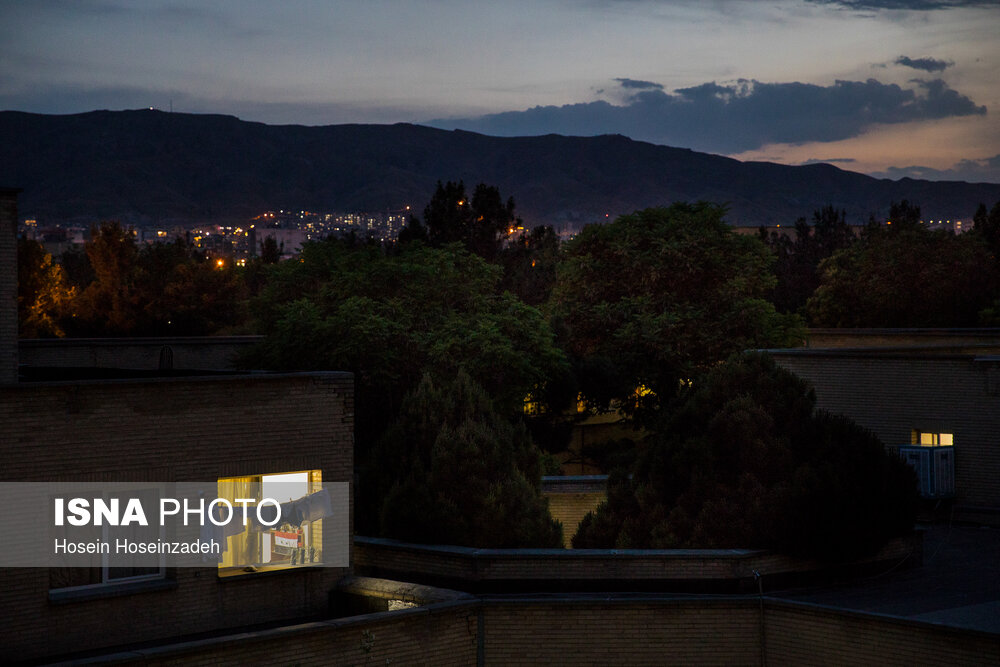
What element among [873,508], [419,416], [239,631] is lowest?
[239,631]

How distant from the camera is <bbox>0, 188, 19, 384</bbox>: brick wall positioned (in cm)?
1622

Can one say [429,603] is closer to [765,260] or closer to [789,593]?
[789,593]

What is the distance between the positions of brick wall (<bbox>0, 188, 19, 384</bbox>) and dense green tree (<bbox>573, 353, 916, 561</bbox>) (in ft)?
33.6

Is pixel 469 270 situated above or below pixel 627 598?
above

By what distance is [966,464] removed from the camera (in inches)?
982

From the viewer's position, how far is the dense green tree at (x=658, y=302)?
45500 millimetres

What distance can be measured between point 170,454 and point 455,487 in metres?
4.95

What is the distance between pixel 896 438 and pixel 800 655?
37.7ft

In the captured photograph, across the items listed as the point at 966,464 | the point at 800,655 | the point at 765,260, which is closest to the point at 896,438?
the point at 966,464

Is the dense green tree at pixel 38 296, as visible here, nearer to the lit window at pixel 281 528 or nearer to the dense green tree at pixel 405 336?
the dense green tree at pixel 405 336

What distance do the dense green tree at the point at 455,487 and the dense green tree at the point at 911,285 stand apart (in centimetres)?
4639

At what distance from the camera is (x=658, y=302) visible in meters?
47.7

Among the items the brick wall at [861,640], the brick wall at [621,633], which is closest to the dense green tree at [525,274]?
the brick wall at [621,633]

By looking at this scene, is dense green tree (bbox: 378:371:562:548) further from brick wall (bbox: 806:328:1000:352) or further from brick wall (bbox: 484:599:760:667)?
brick wall (bbox: 806:328:1000:352)
